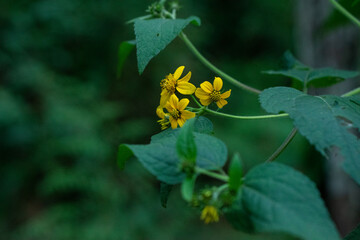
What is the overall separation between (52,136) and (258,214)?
266cm

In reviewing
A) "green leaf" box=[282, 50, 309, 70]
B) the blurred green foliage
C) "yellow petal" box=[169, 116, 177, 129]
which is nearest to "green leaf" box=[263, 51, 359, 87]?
"green leaf" box=[282, 50, 309, 70]

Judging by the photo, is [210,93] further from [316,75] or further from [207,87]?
[316,75]

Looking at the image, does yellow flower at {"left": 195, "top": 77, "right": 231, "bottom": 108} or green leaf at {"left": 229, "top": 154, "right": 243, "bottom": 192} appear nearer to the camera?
green leaf at {"left": 229, "top": 154, "right": 243, "bottom": 192}

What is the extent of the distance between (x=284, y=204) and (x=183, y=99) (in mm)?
284

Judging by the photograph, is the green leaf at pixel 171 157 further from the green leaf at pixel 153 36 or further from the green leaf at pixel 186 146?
the green leaf at pixel 153 36

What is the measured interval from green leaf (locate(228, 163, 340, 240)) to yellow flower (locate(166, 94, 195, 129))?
203mm

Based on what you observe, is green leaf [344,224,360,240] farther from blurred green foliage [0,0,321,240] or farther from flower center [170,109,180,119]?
blurred green foliage [0,0,321,240]

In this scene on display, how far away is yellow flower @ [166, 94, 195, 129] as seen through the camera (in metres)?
0.62

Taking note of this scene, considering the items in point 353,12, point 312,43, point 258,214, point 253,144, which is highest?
point 353,12

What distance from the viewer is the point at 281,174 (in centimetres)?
44

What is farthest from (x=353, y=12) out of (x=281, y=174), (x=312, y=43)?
(x=312, y=43)

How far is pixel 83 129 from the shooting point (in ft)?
9.21

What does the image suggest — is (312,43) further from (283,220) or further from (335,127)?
(283,220)

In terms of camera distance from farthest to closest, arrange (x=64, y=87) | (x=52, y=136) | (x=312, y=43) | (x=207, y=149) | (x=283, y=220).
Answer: (x=64, y=87)
(x=52, y=136)
(x=312, y=43)
(x=207, y=149)
(x=283, y=220)
